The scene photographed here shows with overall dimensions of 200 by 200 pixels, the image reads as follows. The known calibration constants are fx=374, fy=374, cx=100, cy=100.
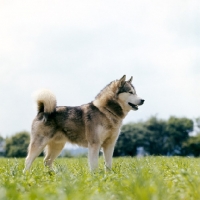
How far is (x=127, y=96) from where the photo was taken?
9594 mm

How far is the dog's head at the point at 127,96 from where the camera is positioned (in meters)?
9.58

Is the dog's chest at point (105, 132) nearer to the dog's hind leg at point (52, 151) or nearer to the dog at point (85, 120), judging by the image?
the dog at point (85, 120)

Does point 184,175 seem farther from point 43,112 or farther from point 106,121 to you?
point 43,112

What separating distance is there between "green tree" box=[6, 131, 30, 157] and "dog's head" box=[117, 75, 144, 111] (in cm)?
6973

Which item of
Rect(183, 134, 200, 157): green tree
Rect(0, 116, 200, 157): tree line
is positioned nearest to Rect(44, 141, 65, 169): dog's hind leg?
Rect(0, 116, 200, 157): tree line

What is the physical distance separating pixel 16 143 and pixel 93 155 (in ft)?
245

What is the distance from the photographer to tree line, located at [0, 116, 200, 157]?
66.0 m

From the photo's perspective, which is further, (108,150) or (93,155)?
(108,150)

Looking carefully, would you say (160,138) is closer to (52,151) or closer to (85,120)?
(52,151)

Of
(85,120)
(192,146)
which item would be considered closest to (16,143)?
(192,146)

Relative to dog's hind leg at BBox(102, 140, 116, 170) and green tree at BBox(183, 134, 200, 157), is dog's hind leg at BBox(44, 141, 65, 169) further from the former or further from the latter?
green tree at BBox(183, 134, 200, 157)

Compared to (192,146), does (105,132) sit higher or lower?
lower

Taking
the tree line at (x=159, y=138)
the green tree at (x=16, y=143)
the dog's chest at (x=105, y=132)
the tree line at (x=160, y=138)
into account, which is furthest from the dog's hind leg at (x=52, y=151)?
the green tree at (x=16, y=143)

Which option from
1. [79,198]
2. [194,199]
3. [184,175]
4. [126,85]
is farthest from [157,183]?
[126,85]
